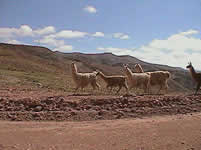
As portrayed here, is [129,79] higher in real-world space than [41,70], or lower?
lower

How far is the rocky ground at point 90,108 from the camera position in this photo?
33.4 feet

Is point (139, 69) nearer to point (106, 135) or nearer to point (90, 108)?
point (90, 108)

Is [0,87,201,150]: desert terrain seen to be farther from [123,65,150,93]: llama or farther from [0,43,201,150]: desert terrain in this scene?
[123,65,150,93]: llama

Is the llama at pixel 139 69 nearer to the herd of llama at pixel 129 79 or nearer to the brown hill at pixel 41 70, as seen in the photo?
the herd of llama at pixel 129 79

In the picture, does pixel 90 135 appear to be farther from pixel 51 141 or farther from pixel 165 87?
pixel 165 87

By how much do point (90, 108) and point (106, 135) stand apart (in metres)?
3.24

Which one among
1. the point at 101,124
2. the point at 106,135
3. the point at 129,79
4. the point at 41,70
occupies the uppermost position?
the point at 41,70

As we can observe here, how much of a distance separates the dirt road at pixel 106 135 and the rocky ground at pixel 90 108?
65 cm

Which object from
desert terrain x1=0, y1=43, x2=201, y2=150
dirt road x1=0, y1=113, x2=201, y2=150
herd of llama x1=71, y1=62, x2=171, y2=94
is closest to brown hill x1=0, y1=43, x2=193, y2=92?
herd of llama x1=71, y1=62, x2=171, y2=94

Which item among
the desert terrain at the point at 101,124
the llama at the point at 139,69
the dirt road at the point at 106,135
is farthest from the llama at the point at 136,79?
the dirt road at the point at 106,135

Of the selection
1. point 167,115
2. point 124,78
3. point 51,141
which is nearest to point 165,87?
point 124,78

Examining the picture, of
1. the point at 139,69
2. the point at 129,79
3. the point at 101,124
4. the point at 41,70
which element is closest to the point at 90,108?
the point at 101,124

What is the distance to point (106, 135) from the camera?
7.93 m

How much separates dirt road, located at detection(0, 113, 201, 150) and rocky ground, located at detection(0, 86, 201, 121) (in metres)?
0.65
